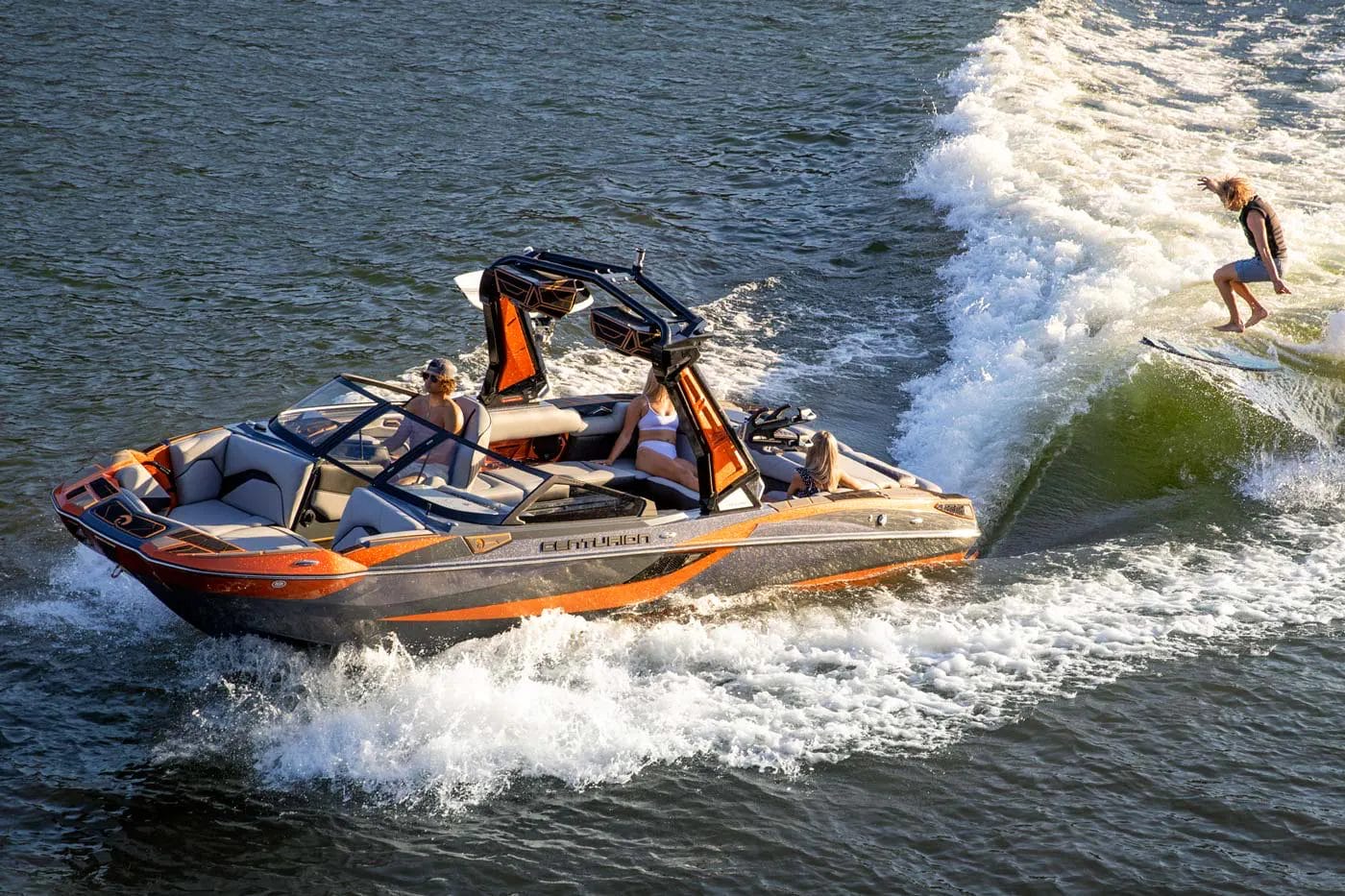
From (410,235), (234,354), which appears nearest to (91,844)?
(234,354)

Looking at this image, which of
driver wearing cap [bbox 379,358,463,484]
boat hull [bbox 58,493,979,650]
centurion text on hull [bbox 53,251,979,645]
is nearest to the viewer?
boat hull [bbox 58,493,979,650]

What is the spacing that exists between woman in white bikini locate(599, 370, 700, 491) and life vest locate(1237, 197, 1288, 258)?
675 centimetres

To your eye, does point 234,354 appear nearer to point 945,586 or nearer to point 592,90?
point 945,586

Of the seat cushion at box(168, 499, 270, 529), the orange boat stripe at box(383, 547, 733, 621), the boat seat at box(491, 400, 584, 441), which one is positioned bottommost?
the orange boat stripe at box(383, 547, 733, 621)

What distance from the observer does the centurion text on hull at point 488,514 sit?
30.7 feet

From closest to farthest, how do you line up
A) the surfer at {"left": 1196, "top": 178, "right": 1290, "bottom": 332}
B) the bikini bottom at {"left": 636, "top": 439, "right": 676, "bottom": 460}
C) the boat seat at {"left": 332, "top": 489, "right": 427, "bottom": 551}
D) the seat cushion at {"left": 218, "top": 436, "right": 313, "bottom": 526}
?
the boat seat at {"left": 332, "top": 489, "right": 427, "bottom": 551} → the seat cushion at {"left": 218, "top": 436, "right": 313, "bottom": 526} → the bikini bottom at {"left": 636, "top": 439, "right": 676, "bottom": 460} → the surfer at {"left": 1196, "top": 178, "right": 1290, "bottom": 332}

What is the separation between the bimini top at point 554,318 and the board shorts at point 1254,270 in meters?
7.22

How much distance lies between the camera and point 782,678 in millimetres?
10438

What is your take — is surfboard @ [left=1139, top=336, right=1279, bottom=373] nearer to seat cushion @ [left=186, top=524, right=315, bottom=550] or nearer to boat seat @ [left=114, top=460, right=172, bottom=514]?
seat cushion @ [left=186, top=524, right=315, bottom=550]

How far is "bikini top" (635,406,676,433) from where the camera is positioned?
1209 centimetres

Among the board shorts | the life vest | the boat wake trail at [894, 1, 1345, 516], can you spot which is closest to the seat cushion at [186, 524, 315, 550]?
the boat wake trail at [894, 1, 1345, 516]

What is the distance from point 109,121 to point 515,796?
649 inches

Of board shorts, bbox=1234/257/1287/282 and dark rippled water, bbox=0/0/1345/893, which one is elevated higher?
board shorts, bbox=1234/257/1287/282

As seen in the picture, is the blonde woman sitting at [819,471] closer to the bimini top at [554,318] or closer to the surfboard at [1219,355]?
the bimini top at [554,318]
